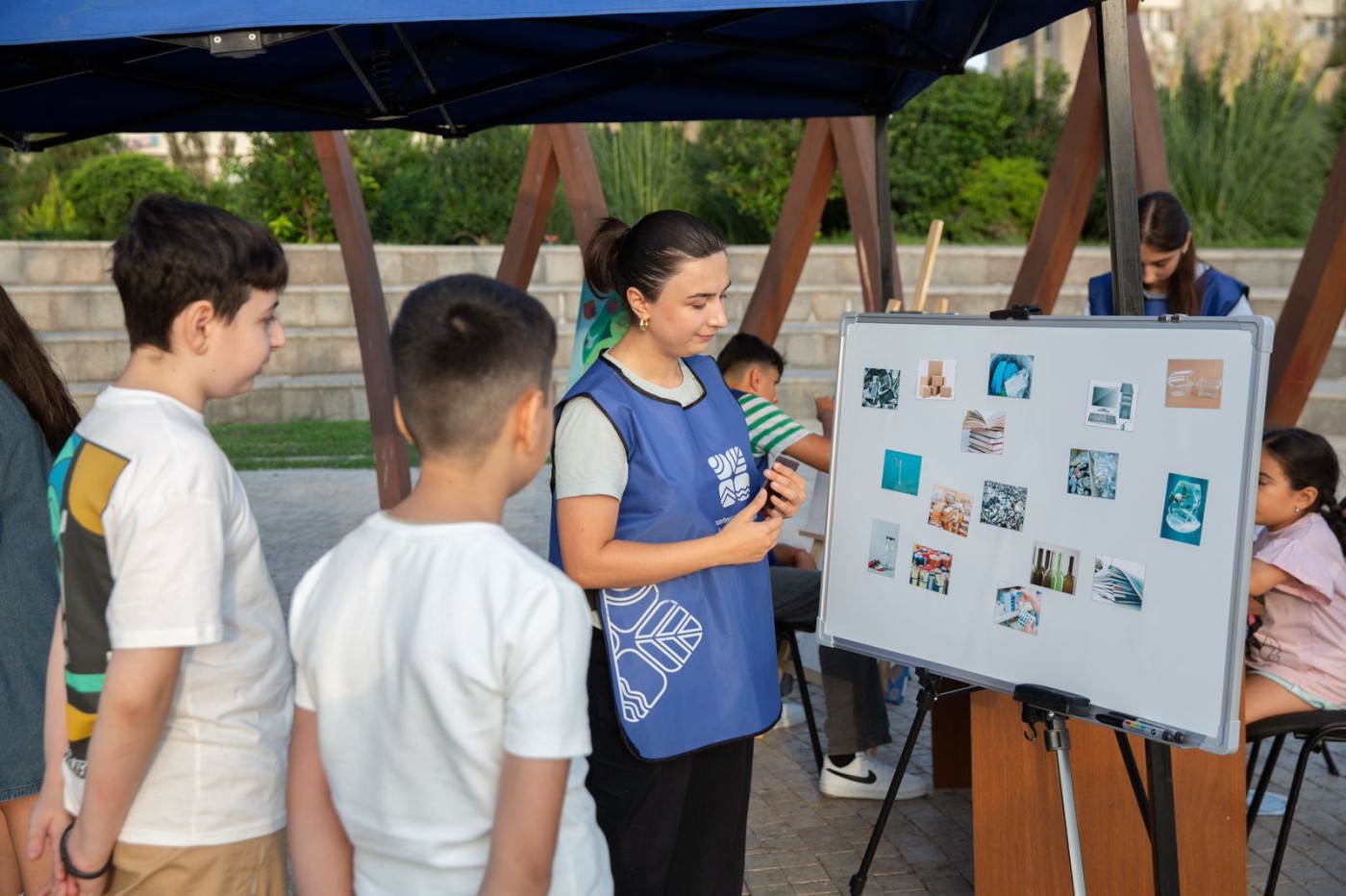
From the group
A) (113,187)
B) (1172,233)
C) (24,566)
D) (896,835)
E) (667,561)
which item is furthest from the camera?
(113,187)

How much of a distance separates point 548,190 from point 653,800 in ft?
15.8

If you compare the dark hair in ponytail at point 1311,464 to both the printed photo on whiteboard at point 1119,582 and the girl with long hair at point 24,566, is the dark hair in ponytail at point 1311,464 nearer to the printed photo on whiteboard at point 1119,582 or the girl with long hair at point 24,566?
the printed photo on whiteboard at point 1119,582

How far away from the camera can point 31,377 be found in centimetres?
244

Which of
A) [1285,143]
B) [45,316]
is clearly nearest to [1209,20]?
[1285,143]

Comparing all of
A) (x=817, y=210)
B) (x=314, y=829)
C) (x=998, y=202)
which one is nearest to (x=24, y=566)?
(x=314, y=829)

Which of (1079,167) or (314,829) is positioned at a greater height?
(1079,167)

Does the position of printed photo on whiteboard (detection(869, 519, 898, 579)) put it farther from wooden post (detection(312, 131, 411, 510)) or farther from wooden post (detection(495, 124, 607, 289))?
wooden post (detection(312, 131, 411, 510))

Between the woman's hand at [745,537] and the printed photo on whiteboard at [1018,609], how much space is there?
1.90ft

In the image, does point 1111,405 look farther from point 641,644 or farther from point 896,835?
point 896,835

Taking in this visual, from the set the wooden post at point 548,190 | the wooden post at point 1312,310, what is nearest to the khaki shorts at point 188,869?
the wooden post at point 1312,310

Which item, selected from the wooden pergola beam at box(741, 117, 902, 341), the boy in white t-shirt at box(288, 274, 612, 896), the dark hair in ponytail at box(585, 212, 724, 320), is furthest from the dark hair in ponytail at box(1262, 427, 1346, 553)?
the boy in white t-shirt at box(288, 274, 612, 896)

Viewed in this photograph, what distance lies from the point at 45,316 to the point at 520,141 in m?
5.50

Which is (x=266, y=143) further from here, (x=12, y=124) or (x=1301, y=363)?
(x=1301, y=363)

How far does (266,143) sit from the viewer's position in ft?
46.1
